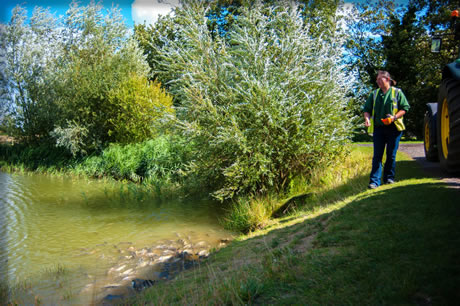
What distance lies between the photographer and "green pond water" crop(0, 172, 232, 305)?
5.76m

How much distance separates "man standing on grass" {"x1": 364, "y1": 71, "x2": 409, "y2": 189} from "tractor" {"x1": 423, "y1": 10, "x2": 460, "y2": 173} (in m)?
0.62

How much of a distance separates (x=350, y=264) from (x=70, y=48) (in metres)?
24.1

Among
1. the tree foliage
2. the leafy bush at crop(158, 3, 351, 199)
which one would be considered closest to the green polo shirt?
the leafy bush at crop(158, 3, 351, 199)

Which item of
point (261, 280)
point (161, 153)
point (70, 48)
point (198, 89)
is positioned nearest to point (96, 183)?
point (161, 153)

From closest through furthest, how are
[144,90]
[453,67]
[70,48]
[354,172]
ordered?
1. [453,67]
2. [354,172]
3. [144,90]
4. [70,48]

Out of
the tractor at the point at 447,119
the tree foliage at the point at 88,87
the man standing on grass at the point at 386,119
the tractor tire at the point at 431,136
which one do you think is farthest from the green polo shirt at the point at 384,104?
the tree foliage at the point at 88,87

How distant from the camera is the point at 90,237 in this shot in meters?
8.33

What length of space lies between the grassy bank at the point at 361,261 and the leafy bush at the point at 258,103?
11.9 feet

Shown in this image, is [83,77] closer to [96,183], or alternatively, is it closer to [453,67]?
[96,183]

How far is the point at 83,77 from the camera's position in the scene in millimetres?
20906

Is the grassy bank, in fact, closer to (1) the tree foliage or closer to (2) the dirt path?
(2) the dirt path

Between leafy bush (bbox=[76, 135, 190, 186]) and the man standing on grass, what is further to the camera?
leafy bush (bbox=[76, 135, 190, 186])

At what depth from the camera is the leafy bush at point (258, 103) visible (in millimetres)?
8992

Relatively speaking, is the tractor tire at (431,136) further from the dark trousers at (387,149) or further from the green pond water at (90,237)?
the green pond water at (90,237)
